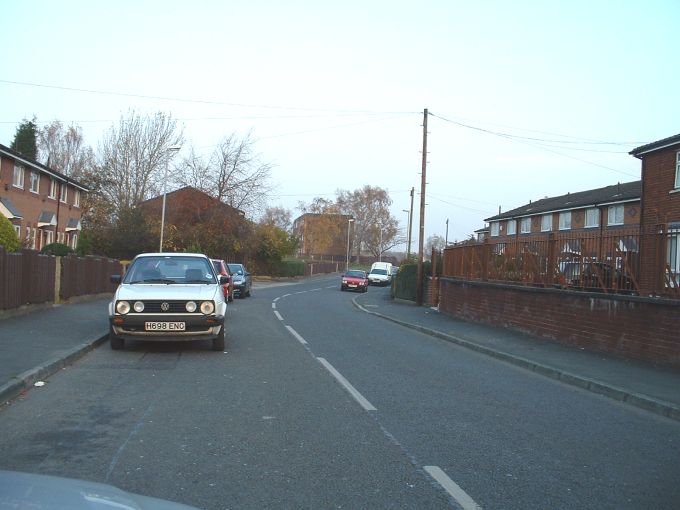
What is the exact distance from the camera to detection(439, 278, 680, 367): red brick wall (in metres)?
11.0

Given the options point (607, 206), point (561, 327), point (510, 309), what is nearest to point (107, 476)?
point (561, 327)

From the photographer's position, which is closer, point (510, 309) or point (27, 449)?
point (27, 449)

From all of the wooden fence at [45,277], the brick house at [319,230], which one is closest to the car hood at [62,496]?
the wooden fence at [45,277]

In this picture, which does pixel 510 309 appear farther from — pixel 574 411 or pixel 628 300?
pixel 574 411

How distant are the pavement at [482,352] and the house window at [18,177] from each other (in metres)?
19.5

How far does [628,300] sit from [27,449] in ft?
34.0

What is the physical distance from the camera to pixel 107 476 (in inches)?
180

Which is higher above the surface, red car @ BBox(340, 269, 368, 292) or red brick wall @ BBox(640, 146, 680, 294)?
red brick wall @ BBox(640, 146, 680, 294)

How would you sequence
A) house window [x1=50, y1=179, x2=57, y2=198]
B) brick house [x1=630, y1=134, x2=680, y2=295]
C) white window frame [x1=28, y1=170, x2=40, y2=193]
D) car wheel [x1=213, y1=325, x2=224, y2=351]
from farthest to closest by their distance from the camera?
1. house window [x1=50, y1=179, x2=57, y2=198]
2. white window frame [x1=28, y1=170, x2=40, y2=193]
3. brick house [x1=630, y1=134, x2=680, y2=295]
4. car wheel [x1=213, y1=325, x2=224, y2=351]

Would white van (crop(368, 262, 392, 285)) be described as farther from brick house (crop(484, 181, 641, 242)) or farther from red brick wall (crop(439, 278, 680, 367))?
red brick wall (crop(439, 278, 680, 367))

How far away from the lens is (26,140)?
57281 mm

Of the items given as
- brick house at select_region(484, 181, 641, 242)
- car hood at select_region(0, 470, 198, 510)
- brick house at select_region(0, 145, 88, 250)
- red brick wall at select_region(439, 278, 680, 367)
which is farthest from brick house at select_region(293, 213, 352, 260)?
car hood at select_region(0, 470, 198, 510)

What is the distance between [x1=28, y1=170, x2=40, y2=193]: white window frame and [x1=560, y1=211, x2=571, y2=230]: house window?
114ft

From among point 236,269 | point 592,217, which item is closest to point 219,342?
point 236,269
